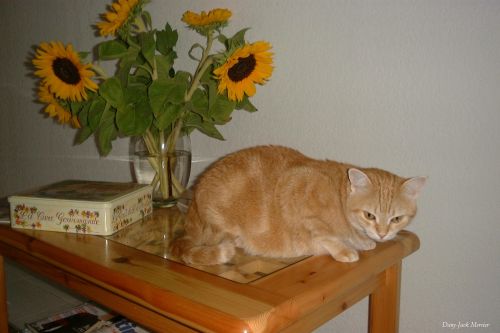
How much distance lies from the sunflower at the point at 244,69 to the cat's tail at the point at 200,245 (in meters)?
0.30

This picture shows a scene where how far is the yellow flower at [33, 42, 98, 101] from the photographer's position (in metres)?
1.04

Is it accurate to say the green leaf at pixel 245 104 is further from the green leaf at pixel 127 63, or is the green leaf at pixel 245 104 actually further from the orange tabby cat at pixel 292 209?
the green leaf at pixel 127 63

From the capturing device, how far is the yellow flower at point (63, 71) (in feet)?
3.40

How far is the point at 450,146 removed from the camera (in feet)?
3.23

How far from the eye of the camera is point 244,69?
3.33 ft

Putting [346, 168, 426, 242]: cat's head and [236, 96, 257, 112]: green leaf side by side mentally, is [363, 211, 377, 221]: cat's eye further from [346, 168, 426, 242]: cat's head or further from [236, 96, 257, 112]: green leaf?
[236, 96, 257, 112]: green leaf

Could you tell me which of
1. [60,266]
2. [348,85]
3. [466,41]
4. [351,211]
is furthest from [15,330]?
[466,41]

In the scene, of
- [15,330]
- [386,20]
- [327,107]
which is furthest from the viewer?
[15,330]

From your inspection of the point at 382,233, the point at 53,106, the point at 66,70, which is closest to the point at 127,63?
the point at 66,70

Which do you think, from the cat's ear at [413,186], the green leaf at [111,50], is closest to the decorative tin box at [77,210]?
the green leaf at [111,50]

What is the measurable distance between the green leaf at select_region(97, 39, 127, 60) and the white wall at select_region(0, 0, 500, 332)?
395 mm

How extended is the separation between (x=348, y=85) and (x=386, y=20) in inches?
7.2

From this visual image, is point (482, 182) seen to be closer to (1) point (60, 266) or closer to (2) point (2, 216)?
(1) point (60, 266)

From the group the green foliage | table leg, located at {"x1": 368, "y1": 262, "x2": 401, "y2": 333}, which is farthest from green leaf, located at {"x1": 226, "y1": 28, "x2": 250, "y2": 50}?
table leg, located at {"x1": 368, "y1": 262, "x2": 401, "y2": 333}
